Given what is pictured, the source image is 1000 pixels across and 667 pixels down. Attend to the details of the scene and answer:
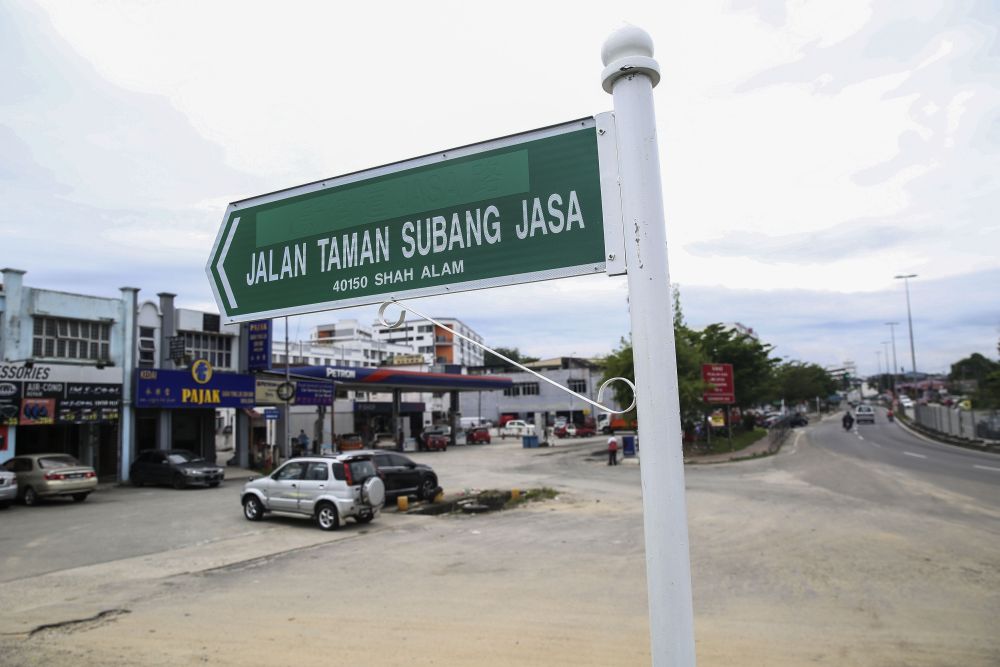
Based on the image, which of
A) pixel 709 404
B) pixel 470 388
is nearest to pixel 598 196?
pixel 709 404

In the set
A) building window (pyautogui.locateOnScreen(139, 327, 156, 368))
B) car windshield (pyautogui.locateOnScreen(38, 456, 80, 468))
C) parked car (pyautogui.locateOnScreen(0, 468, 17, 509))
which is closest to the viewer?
parked car (pyautogui.locateOnScreen(0, 468, 17, 509))

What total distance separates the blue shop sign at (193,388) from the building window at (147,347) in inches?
37.1

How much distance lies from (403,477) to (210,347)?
15.3 metres

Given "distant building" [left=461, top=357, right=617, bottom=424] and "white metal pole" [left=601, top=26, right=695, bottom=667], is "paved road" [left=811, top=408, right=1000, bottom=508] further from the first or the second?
"distant building" [left=461, top=357, right=617, bottom=424]

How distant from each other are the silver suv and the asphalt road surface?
0.42 metres

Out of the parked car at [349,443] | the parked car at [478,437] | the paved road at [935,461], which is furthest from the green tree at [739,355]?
the parked car at [349,443]

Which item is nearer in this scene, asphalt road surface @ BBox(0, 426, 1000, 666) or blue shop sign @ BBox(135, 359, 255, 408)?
asphalt road surface @ BBox(0, 426, 1000, 666)

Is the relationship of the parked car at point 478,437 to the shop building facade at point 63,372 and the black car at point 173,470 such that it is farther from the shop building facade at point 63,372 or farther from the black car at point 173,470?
the shop building facade at point 63,372

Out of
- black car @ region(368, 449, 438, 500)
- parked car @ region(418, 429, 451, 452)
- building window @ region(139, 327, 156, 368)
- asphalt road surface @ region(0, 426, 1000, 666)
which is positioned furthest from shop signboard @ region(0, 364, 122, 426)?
parked car @ region(418, 429, 451, 452)

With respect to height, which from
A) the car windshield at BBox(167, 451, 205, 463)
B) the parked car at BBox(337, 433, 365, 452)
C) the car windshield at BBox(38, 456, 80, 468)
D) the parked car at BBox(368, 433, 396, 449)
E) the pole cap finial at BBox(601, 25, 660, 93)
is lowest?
the parked car at BBox(368, 433, 396, 449)

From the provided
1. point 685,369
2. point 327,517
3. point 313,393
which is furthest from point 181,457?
point 685,369

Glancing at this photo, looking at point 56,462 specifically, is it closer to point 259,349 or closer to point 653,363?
point 259,349

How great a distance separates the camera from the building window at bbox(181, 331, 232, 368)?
28.5 m

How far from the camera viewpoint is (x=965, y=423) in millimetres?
37125
